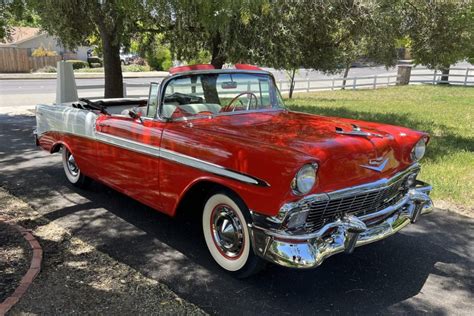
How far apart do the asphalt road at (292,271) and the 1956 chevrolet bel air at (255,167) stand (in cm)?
26

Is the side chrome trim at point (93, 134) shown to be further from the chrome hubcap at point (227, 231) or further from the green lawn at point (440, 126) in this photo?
the green lawn at point (440, 126)

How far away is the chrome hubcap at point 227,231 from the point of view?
3.36 meters

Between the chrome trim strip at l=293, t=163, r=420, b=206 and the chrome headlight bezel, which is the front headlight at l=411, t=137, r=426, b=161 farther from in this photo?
the chrome trim strip at l=293, t=163, r=420, b=206

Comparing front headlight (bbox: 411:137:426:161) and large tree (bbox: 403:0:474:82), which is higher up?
large tree (bbox: 403:0:474:82)

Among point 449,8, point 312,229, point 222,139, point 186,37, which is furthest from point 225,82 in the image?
point 449,8

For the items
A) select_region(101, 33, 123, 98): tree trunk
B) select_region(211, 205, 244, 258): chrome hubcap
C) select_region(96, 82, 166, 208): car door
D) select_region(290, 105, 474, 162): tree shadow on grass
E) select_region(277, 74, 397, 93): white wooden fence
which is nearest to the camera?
select_region(211, 205, 244, 258): chrome hubcap

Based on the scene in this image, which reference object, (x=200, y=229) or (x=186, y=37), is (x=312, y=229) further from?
(x=186, y=37)

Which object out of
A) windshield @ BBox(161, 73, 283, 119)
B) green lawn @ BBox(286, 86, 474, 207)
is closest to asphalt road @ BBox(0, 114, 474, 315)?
green lawn @ BBox(286, 86, 474, 207)

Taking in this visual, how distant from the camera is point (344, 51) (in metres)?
13.5

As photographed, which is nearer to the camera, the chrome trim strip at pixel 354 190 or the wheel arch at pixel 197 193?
the chrome trim strip at pixel 354 190

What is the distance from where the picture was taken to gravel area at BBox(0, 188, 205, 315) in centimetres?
297

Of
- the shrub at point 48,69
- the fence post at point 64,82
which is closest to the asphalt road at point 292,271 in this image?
the fence post at point 64,82

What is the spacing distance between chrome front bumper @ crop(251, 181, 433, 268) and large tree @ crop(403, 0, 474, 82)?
7.87 meters

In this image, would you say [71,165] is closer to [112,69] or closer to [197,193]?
[197,193]
